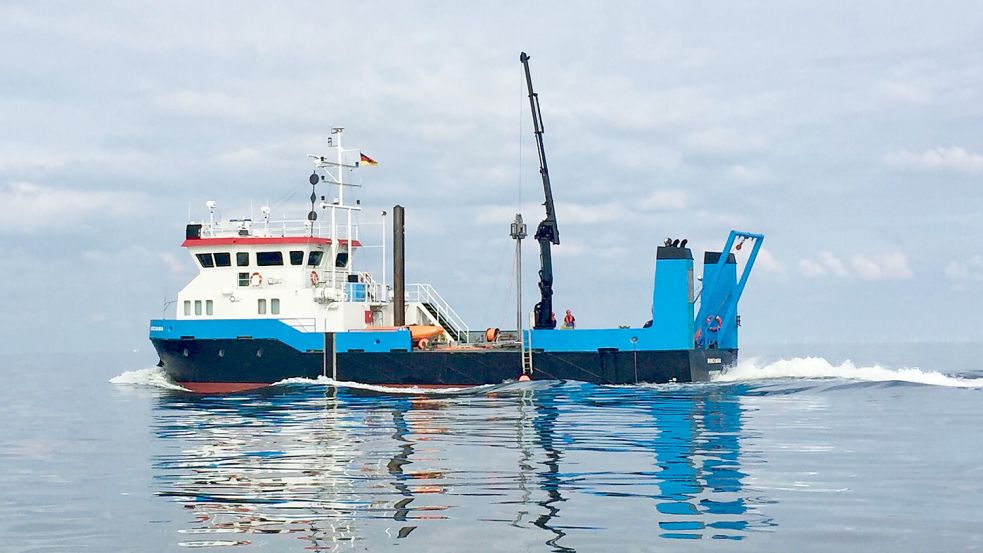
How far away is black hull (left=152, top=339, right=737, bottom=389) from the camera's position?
1363 inches

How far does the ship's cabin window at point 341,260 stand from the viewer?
39.4 m

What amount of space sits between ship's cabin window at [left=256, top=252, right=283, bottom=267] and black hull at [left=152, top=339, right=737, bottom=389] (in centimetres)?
295

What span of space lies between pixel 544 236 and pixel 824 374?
415 inches

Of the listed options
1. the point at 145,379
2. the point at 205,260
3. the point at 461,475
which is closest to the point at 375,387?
the point at 205,260

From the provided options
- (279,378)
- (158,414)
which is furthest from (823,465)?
(279,378)

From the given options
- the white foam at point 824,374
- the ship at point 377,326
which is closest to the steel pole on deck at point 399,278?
the ship at point 377,326

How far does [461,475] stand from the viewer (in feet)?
54.9

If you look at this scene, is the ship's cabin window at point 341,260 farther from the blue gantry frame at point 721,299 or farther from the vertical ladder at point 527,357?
the blue gantry frame at point 721,299

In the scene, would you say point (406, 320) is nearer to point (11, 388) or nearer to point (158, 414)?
point (158, 414)

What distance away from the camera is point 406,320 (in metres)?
40.1

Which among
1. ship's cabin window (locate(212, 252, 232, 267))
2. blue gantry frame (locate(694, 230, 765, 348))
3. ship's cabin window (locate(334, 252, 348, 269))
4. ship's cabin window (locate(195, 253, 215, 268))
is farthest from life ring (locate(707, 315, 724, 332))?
ship's cabin window (locate(195, 253, 215, 268))

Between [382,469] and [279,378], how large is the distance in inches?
785

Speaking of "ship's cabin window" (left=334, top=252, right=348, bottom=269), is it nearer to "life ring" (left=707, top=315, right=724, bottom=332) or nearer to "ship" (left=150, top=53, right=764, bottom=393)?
"ship" (left=150, top=53, right=764, bottom=393)

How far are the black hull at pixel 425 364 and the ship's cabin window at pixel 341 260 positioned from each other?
4.06 m
